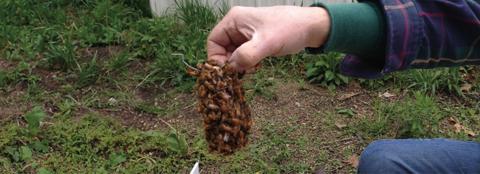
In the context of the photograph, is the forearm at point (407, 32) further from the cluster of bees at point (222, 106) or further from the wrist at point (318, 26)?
the cluster of bees at point (222, 106)

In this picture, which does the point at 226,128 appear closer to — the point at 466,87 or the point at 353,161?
the point at 353,161

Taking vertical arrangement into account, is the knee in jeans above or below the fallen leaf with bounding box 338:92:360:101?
above

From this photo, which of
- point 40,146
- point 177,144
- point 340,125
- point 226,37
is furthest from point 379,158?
point 40,146

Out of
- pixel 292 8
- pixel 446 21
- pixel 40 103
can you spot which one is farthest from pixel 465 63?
pixel 40 103

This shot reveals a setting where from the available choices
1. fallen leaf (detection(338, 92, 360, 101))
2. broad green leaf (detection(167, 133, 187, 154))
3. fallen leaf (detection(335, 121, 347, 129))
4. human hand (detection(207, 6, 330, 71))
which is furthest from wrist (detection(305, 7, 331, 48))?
fallen leaf (detection(338, 92, 360, 101))

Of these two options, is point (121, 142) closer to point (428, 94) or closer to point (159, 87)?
point (159, 87)

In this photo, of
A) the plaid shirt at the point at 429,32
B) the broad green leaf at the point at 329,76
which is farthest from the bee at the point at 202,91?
the broad green leaf at the point at 329,76

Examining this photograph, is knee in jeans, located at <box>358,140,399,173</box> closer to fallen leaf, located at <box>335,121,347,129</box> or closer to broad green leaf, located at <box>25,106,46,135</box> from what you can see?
fallen leaf, located at <box>335,121,347,129</box>
